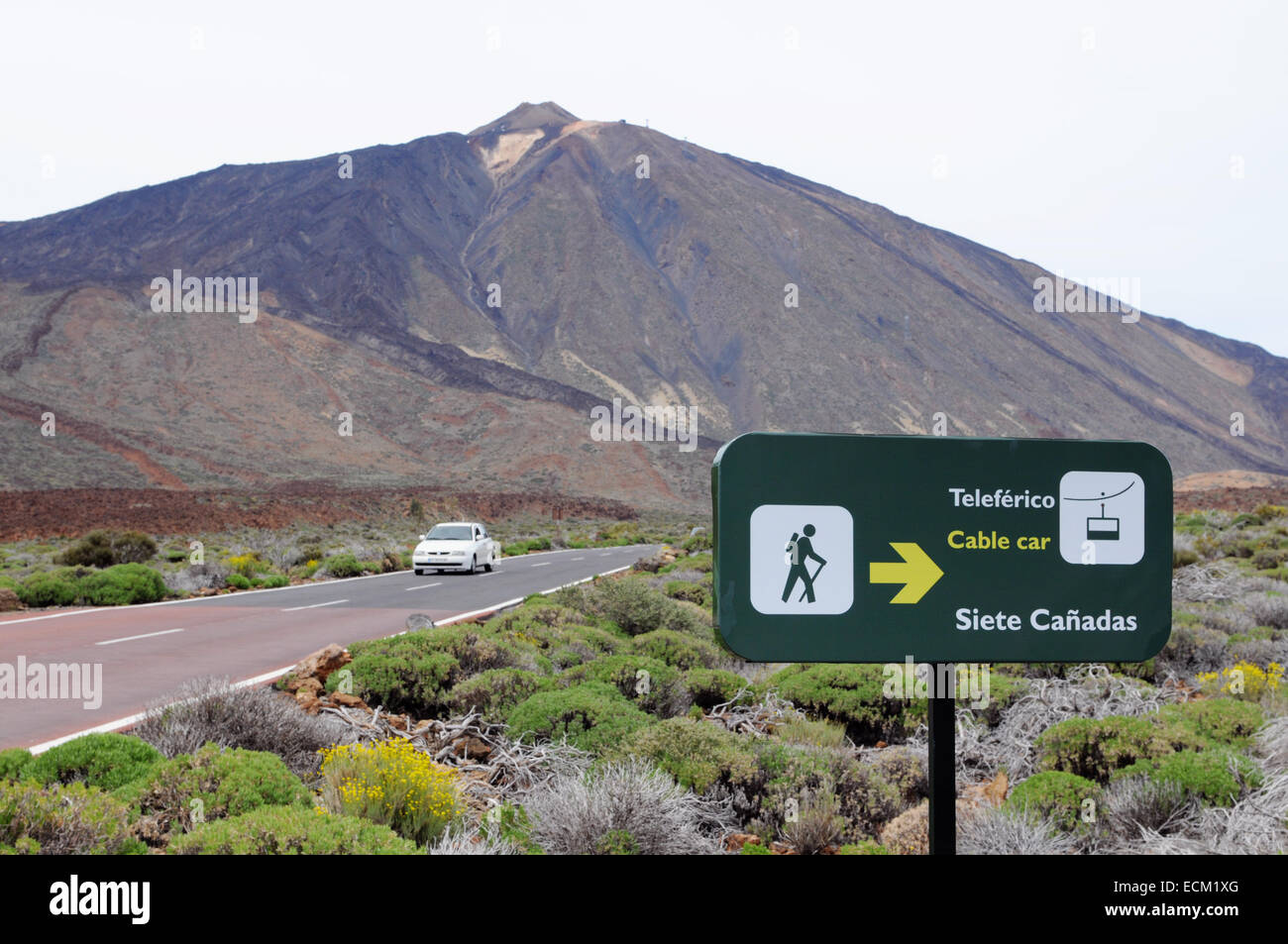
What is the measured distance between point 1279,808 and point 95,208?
5446 inches

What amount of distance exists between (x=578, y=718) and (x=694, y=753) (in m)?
1.03

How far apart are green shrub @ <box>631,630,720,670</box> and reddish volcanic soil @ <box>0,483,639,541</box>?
35.1 metres

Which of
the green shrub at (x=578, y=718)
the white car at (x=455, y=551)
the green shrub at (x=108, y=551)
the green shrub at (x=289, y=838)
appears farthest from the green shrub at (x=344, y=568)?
the green shrub at (x=289, y=838)

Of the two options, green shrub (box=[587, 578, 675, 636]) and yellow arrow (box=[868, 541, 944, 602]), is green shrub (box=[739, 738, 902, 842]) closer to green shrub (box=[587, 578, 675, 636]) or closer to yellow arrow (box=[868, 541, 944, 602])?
yellow arrow (box=[868, 541, 944, 602])

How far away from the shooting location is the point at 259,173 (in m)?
125

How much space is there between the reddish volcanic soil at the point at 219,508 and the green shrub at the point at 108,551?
50.4ft

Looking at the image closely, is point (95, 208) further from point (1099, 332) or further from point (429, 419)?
point (1099, 332)

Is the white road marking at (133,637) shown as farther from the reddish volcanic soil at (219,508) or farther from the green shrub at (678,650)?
the reddish volcanic soil at (219,508)

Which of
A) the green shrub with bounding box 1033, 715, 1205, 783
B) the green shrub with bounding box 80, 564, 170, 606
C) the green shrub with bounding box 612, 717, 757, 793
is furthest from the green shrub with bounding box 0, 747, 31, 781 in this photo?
the green shrub with bounding box 80, 564, 170, 606

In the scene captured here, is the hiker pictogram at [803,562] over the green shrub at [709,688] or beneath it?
over

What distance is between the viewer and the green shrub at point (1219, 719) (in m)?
6.65

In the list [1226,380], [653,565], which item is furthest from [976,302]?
[653,565]

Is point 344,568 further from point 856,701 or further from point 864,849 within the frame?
point 864,849

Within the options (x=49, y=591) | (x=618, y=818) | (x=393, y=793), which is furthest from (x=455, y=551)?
(x=618, y=818)
